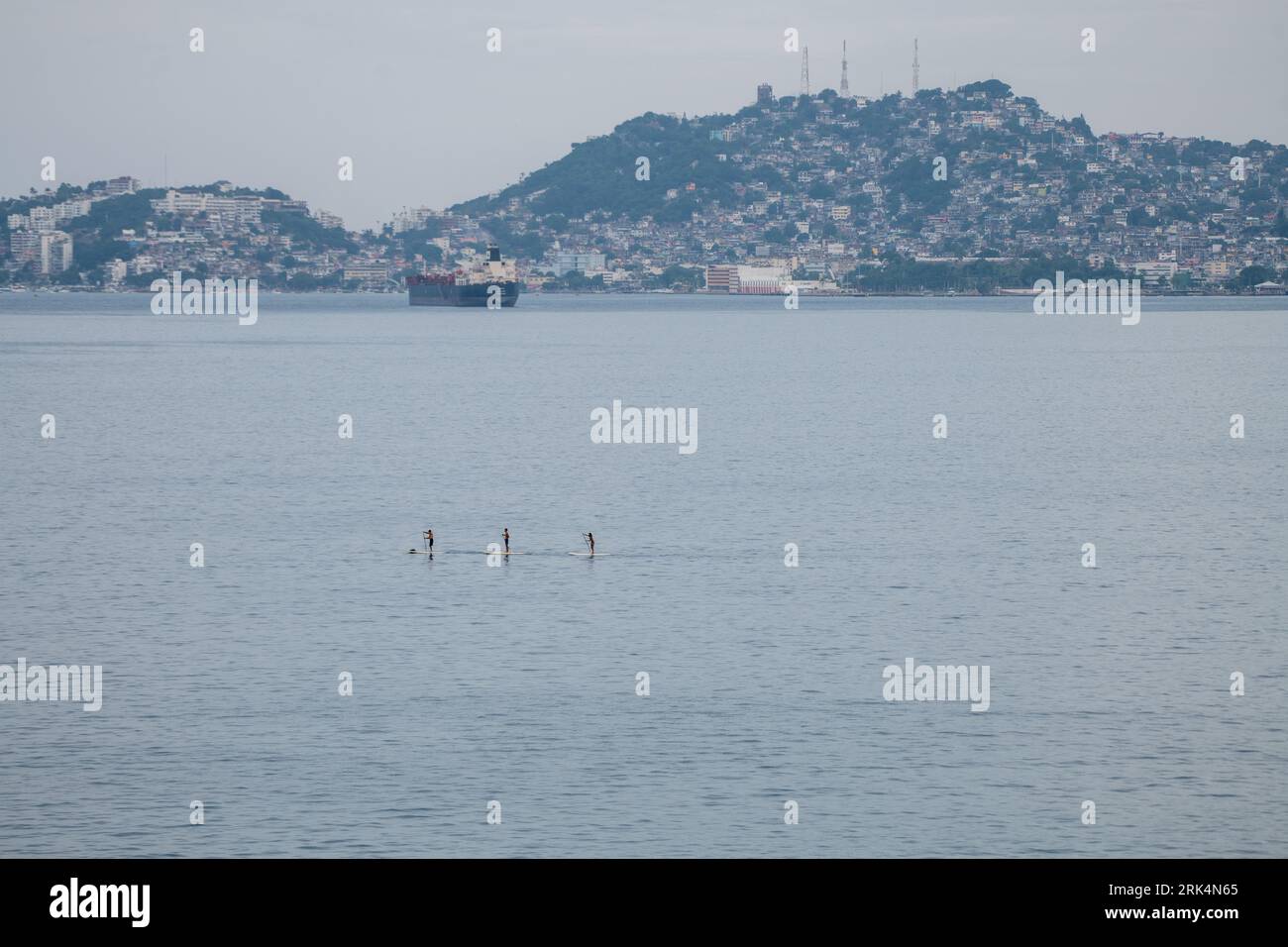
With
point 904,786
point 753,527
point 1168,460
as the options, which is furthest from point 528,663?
point 1168,460

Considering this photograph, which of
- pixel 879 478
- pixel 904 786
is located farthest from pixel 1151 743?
pixel 879 478

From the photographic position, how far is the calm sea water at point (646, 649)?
118 ft

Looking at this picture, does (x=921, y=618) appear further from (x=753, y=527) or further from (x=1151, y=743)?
(x=753, y=527)

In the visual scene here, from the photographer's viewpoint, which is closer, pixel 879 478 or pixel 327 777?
pixel 327 777

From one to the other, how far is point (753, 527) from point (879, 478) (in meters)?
21.9

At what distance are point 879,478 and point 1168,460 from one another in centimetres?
2089

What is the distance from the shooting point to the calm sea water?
36.0 metres

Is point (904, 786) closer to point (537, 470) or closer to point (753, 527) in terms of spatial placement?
point (753, 527)

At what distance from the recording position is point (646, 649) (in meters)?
50.7

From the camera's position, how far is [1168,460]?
346ft

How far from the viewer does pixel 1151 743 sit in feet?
135
